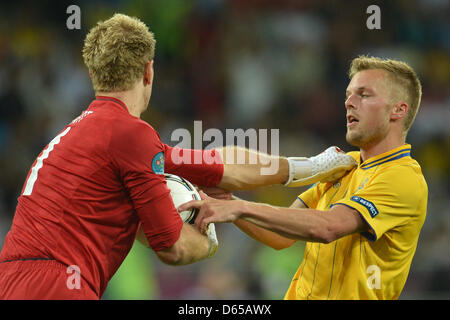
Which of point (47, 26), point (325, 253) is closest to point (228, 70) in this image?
point (47, 26)

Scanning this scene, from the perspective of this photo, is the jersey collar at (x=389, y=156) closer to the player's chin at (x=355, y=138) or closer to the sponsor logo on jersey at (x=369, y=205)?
the player's chin at (x=355, y=138)

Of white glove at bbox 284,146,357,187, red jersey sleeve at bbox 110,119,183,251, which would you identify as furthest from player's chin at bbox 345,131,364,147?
red jersey sleeve at bbox 110,119,183,251

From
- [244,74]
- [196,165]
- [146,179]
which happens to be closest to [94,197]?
[146,179]

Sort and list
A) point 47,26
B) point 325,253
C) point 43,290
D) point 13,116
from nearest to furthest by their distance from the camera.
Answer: point 43,290 < point 325,253 < point 13,116 < point 47,26

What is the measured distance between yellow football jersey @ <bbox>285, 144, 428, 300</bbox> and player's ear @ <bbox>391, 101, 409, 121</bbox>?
0.69 feet

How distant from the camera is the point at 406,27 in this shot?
1021cm

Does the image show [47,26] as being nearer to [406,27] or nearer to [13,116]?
[13,116]

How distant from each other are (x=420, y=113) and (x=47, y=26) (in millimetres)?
6324

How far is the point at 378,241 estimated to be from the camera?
3533 mm

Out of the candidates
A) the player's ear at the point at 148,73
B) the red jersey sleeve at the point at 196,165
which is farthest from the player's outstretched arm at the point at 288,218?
the player's ear at the point at 148,73

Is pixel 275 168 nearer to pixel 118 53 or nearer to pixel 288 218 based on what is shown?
pixel 288 218

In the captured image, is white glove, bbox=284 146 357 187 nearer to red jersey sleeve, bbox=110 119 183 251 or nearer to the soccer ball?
the soccer ball

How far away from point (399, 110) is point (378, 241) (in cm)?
88
